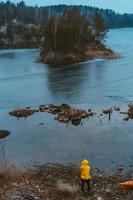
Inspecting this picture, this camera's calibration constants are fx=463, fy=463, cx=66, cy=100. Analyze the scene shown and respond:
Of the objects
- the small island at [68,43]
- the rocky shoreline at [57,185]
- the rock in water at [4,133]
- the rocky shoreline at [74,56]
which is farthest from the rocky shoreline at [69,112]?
the small island at [68,43]

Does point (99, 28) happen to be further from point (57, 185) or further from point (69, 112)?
point (57, 185)

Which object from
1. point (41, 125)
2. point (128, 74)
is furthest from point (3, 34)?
point (41, 125)

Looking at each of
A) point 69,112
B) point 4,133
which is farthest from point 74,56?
point 4,133

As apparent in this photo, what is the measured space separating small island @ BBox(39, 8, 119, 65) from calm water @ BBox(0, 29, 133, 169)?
477cm

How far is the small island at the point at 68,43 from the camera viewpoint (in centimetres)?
9138

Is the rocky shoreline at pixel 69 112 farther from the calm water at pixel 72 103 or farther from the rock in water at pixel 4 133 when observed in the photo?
the rock in water at pixel 4 133

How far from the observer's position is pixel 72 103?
50188mm

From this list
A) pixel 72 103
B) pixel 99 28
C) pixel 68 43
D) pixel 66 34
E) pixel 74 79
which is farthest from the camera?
pixel 99 28

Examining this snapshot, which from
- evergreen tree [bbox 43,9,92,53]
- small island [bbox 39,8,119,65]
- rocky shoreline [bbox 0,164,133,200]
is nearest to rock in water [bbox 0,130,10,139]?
rocky shoreline [bbox 0,164,133,200]

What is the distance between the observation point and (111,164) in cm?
2950

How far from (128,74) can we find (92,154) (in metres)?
41.8

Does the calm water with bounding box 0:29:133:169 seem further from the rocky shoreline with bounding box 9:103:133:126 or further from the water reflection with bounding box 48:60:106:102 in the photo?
the rocky shoreline with bounding box 9:103:133:126

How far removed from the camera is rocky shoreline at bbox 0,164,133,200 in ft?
74.4

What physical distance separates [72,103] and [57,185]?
1038 inches
